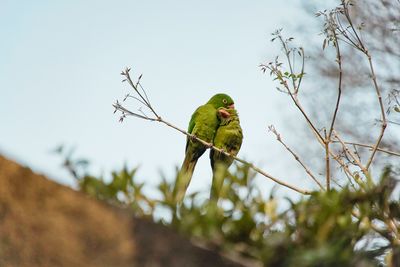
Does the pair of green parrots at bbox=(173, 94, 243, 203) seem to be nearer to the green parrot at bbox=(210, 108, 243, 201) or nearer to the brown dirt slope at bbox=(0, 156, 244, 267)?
the green parrot at bbox=(210, 108, 243, 201)

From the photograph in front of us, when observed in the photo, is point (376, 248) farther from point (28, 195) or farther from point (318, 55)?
point (318, 55)

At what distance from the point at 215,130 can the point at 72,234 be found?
3224mm

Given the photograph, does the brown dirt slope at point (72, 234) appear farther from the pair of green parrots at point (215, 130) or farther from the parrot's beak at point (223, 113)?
the parrot's beak at point (223, 113)

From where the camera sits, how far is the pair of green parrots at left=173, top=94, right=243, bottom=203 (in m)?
4.51

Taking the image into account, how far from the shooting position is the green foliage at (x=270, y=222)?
170cm

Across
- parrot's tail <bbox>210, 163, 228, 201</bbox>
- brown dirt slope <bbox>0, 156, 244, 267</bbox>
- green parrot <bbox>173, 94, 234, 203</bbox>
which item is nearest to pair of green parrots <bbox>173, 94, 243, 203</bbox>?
green parrot <bbox>173, 94, 234, 203</bbox>

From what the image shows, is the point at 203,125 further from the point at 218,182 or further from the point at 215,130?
the point at 218,182

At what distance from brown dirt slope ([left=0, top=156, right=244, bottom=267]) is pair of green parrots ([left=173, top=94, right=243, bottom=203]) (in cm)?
261

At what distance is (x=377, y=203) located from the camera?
7.47ft

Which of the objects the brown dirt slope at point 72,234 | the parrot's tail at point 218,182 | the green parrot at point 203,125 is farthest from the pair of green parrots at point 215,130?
the brown dirt slope at point 72,234

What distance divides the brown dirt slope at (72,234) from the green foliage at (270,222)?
0.33 ft

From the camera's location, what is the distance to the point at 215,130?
4.85 m

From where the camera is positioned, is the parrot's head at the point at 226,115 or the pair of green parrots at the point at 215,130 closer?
the pair of green parrots at the point at 215,130

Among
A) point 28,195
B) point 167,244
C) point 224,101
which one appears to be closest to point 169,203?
point 167,244
